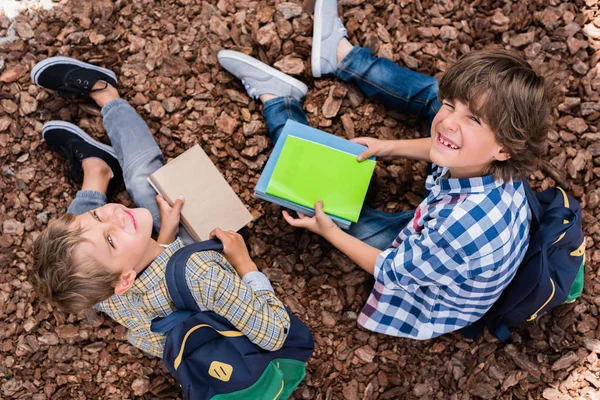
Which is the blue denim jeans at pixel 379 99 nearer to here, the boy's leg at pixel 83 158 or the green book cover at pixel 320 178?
the green book cover at pixel 320 178

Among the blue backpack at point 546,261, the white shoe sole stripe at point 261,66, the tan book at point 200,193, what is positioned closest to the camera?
the blue backpack at point 546,261

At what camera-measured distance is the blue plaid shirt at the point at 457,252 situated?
1.83 metres

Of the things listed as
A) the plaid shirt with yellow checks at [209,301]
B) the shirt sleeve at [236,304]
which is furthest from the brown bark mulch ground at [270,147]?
the shirt sleeve at [236,304]

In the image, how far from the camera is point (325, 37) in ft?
7.85

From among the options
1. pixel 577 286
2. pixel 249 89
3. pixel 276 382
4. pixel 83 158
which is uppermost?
pixel 249 89

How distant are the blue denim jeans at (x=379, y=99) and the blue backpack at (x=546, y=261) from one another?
1.67 feet

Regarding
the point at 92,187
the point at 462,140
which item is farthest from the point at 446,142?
the point at 92,187

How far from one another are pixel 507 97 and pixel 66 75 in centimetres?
187

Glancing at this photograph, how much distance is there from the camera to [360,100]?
247 cm

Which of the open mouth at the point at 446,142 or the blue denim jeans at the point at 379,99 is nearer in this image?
the open mouth at the point at 446,142

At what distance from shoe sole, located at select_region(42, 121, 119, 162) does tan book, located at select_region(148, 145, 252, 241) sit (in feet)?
1.02

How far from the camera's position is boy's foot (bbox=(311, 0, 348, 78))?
2391mm

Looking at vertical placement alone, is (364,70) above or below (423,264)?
above

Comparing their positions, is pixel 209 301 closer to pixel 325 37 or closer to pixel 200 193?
pixel 200 193
